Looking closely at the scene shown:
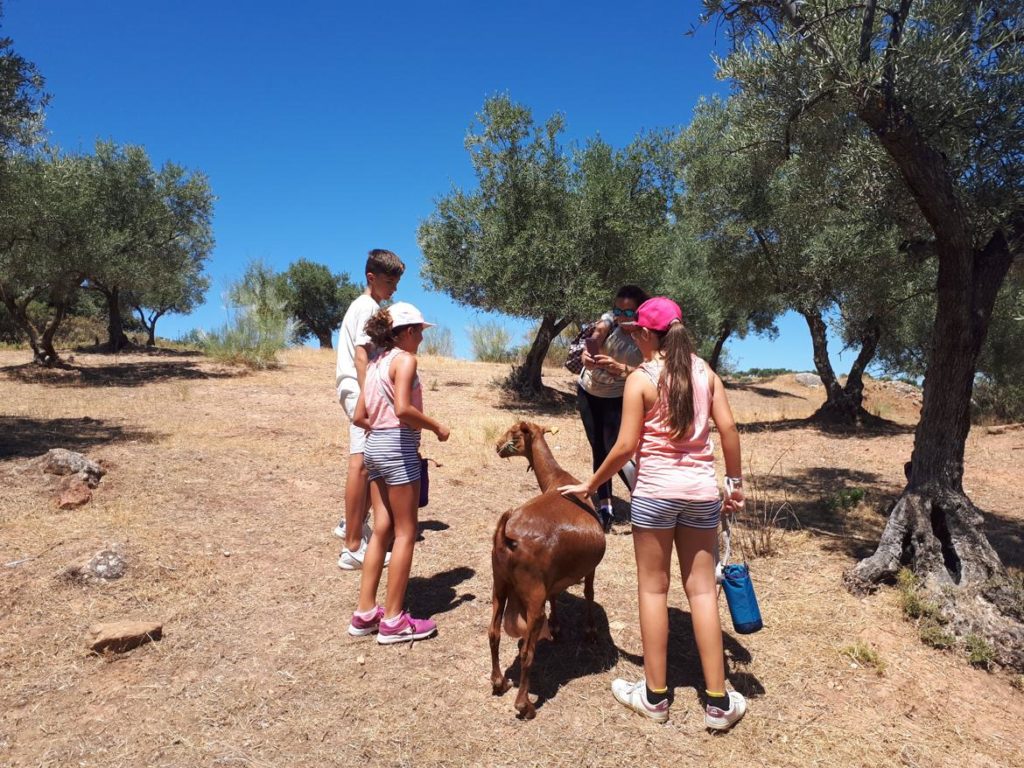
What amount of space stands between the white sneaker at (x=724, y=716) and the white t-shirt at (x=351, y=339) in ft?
10.6

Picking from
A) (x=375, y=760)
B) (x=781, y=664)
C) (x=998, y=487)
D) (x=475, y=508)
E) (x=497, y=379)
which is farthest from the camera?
(x=497, y=379)

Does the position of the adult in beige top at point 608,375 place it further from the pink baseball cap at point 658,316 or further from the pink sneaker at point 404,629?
the pink sneaker at point 404,629

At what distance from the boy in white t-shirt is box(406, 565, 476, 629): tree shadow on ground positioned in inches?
20.6

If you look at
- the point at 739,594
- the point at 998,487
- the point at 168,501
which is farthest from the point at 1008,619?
the point at 168,501

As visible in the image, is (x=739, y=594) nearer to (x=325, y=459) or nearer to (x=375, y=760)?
(x=375, y=760)

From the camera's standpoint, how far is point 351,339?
479 cm

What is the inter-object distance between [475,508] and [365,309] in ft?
10.1

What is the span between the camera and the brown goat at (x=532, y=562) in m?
3.18

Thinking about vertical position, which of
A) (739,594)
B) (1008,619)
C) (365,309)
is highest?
(365,309)

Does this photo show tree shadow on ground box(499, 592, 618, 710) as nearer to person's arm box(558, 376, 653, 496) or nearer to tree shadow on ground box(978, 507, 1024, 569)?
person's arm box(558, 376, 653, 496)

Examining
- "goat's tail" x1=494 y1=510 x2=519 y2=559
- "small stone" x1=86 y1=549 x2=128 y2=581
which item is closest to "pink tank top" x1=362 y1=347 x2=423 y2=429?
"goat's tail" x1=494 y1=510 x2=519 y2=559

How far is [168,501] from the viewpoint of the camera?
6.37 meters

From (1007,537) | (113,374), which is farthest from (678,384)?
(113,374)

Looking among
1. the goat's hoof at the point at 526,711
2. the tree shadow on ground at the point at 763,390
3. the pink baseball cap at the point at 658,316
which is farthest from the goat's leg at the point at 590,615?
the tree shadow on ground at the point at 763,390
